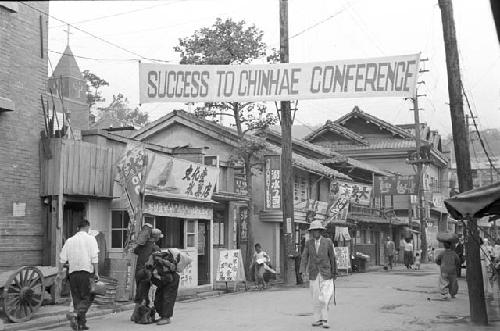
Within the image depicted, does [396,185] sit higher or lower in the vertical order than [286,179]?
higher

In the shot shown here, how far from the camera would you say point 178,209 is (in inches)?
715

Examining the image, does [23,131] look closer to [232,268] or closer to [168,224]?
[168,224]

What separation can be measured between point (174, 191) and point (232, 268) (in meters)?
3.03

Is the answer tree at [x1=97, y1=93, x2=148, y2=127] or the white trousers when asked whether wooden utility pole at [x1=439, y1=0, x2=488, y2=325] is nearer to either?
the white trousers

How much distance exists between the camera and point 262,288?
2023 centimetres

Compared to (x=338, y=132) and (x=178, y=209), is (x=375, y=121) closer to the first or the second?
(x=338, y=132)

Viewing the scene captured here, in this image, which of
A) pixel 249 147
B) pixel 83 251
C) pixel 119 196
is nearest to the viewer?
pixel 83 251

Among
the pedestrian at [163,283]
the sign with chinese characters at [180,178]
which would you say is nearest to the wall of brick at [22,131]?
the pedestrian at [163,283]

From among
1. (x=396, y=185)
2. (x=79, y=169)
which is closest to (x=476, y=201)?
(x=79, y=169)

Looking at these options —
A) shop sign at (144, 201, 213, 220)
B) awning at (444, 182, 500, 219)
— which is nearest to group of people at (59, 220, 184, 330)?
shop sign at (144, 201, 213, 220)

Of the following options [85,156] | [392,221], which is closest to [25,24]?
[85,156]

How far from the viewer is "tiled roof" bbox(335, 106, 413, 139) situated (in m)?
53.2

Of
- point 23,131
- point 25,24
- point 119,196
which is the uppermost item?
point 25,24

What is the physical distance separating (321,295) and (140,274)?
124 inches
